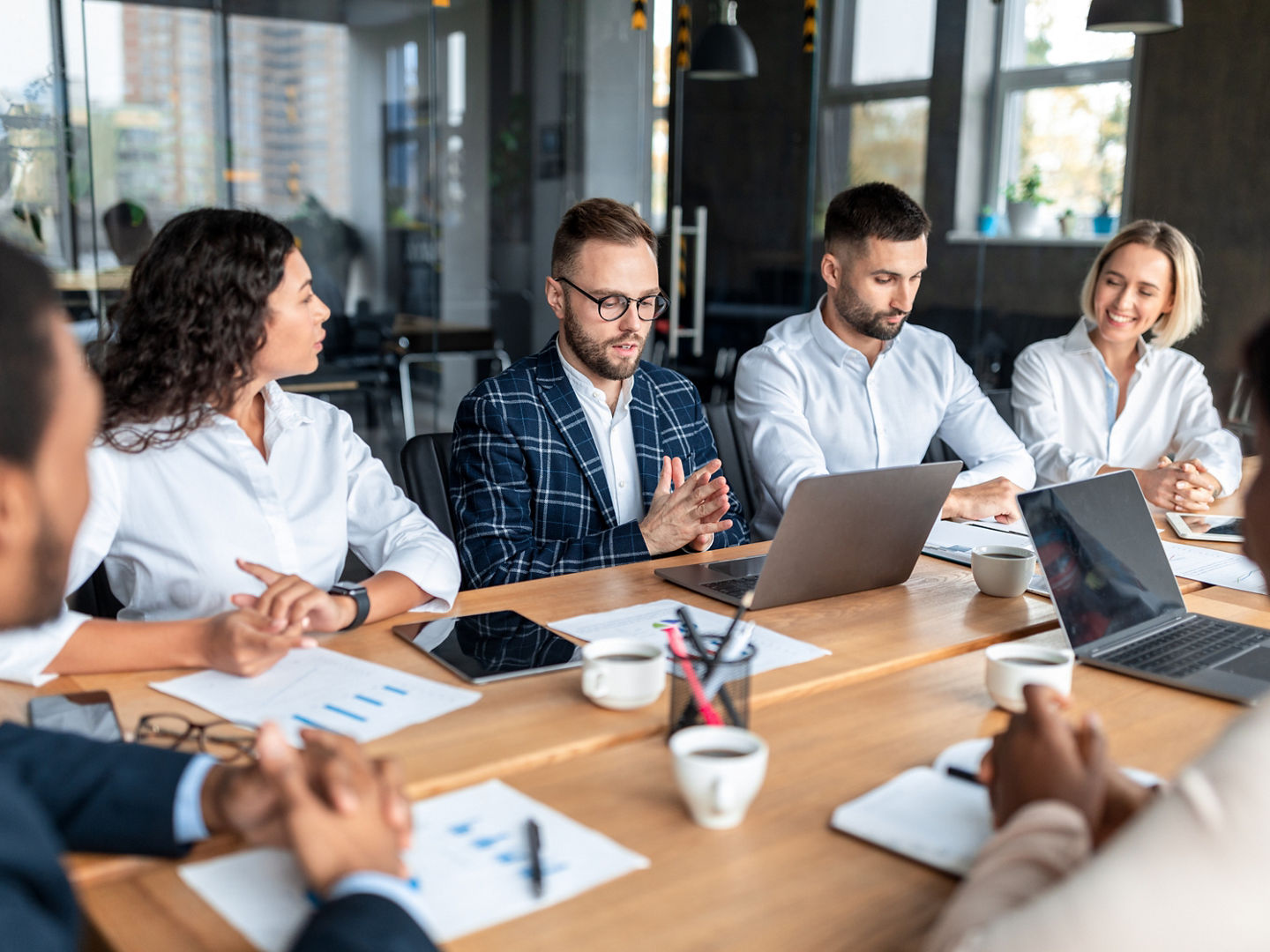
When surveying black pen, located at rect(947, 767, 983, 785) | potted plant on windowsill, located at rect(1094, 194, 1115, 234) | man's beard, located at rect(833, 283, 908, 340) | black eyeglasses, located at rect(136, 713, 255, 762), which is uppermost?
potted plant on windowsill, located at rect(1094, 194, 1115, 234)

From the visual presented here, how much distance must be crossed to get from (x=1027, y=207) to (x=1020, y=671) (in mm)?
4387

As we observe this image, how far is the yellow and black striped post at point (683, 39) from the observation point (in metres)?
5.54

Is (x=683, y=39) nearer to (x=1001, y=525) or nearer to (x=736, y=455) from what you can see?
(x=736, y=455)

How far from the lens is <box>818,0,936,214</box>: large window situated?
5434 millimetres

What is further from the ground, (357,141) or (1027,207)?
(357,141)

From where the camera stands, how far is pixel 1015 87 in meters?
5.34

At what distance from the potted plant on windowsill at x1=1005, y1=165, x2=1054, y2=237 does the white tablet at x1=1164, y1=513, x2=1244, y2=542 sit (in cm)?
300

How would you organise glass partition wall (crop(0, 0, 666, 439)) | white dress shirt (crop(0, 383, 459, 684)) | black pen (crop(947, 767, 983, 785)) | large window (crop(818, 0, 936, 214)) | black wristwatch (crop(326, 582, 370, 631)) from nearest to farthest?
black pen (crop(947, 767, 983, 785)) → black wristwatch (crop(326, 582, 370, 631)) → white dress shirt (crop(0, 383, 459, 684)) → glass partition wall (crop(0, 0, 666, 439)) → large window (crop(818, 0, 936, 214))

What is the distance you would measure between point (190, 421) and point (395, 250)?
151 inches

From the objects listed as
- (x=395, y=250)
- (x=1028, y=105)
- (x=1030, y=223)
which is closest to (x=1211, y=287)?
(x=1030, y=223)

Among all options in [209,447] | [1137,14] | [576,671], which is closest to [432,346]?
[1137,14]

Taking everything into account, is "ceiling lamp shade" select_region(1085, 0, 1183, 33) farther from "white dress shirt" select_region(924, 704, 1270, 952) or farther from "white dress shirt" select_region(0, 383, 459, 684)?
"white dress shirt" select_region(924, 704, 1270, 952)

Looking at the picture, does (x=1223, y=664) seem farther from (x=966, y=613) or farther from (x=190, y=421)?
(x=190, y=421)

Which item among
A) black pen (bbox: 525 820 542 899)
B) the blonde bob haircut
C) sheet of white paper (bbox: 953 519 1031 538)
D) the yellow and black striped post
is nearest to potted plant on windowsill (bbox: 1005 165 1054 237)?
the yellow and black striped post
